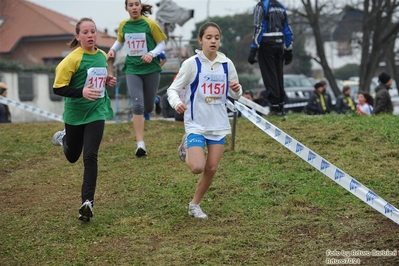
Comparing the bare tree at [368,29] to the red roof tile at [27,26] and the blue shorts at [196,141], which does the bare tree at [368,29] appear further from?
the blue shorts at [196,141]

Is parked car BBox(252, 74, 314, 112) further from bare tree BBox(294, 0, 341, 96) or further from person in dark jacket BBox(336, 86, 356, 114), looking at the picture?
person in dark jacket BBox(336, 86, 356, 114)

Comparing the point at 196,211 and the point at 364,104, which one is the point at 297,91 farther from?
the point at 196,211

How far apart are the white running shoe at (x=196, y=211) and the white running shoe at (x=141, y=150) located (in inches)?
119

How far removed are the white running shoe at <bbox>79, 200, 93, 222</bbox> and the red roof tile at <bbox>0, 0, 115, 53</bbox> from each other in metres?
39.1

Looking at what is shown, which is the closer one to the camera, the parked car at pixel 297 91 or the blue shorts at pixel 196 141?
the blue shorts at pixel 196 141

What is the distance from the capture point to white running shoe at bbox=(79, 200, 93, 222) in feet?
23.2

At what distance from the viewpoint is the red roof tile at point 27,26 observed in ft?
153

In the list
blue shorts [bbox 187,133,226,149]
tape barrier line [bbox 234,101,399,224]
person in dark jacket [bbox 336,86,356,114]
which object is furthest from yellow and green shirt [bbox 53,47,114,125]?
person in dark jacket [bbox 336,86,356,114]

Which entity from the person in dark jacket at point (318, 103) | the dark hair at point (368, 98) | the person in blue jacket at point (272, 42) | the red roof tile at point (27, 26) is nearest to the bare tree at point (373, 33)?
the person in dark jacket at point (318, 103)

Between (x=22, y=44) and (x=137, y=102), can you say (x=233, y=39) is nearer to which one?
(x=22, y=44)

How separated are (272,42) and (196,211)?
5.23m

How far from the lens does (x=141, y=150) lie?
10.3m

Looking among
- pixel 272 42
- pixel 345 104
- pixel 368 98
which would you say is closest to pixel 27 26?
pixel 345 104

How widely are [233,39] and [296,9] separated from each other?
28997 millimetres
